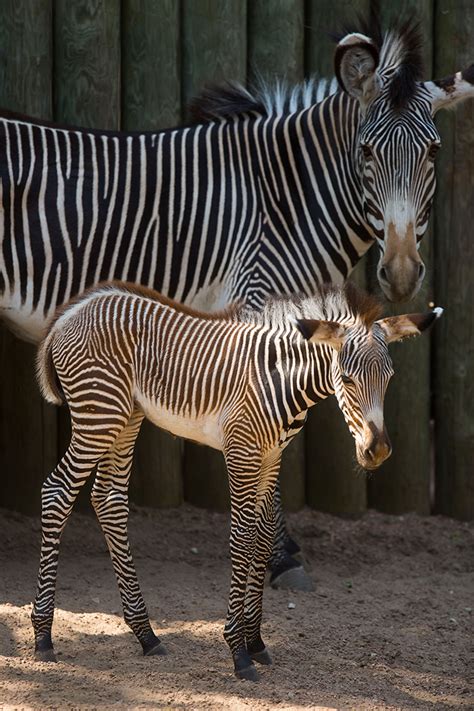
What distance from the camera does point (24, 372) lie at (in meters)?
7.34

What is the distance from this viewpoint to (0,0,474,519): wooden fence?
7.04 meters

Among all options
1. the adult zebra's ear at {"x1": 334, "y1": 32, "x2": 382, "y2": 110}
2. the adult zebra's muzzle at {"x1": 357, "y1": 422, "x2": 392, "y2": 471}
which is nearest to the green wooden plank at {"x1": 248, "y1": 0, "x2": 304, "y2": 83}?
the adult zebra's ear at {"x1": 334, "y1": 32, "x2": 382, "y2": 110}

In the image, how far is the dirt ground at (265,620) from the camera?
489 centimetres

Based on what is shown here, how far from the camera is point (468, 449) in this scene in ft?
24.8

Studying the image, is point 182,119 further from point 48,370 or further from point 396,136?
point 48,370

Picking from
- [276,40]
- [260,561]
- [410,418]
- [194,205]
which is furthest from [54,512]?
[276,40]

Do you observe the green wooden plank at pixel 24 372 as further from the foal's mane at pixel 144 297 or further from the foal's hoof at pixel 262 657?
the foal's hoof at pixel 262 657

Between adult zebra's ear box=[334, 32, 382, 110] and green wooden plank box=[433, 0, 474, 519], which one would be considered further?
green wooden plank box=[433, 0, 474, 519]

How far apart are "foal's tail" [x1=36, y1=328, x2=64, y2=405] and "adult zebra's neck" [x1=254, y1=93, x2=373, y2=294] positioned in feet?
5.00

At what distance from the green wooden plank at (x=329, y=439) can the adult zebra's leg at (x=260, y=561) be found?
225 centimetres

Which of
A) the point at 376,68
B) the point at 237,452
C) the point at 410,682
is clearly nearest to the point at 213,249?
the point at 376,68

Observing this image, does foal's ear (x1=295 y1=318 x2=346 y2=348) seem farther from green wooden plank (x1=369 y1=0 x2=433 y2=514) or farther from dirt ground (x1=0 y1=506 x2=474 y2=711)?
green wooden plank (x1=369 y1=0 x2=433 y2=514)

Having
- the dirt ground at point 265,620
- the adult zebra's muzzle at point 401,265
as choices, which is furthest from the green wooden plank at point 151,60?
the dirt ground at point 265,620

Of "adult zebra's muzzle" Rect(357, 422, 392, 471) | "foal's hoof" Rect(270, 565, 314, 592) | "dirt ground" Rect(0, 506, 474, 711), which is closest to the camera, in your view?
"adult zebra's muzzle" Rect(357, 422, 392, 471)
